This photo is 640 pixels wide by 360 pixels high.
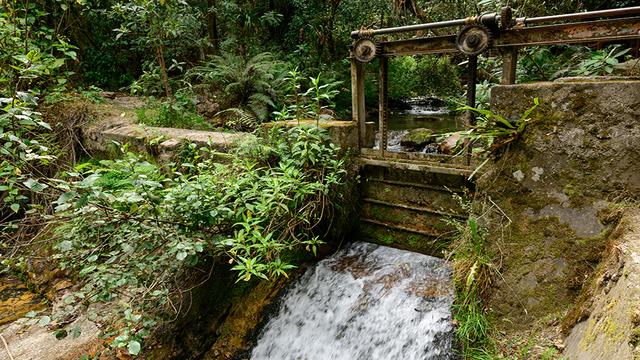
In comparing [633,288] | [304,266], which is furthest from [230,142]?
[633,288]

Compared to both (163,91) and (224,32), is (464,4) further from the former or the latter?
(163,91)

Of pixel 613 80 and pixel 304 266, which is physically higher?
pixel 613 80

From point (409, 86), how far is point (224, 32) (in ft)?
19.5

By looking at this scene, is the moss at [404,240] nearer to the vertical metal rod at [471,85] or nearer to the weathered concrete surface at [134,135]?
the vertical metal rod at [471,85]

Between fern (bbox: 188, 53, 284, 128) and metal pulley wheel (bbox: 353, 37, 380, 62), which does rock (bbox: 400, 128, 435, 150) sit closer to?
metal pulley wheel (bbox: 353, 37, 380, 62)

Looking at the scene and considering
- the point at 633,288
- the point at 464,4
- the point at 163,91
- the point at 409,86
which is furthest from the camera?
the point at 409,86

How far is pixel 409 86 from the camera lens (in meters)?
11.9

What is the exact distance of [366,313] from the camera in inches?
146

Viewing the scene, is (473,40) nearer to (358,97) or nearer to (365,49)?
(365,49)

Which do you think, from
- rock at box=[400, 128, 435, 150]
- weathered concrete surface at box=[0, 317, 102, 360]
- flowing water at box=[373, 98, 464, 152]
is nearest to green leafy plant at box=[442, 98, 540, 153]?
flowing water at box=[373, 98, 464, 152]

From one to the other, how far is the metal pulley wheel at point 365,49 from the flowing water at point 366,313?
241 centimetres

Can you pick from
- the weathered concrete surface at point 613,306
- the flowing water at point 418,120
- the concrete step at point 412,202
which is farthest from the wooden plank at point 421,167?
the flowing water at point 418,120

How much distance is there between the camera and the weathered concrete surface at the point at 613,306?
162cm

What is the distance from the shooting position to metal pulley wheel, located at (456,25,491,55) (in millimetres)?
3430
